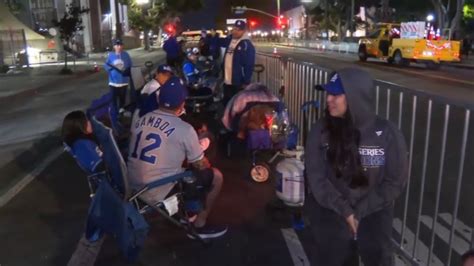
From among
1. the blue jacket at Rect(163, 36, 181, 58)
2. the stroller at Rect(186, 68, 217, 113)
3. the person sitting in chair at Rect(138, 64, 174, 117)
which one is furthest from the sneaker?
the blue jacket at Rect(163, 36, 181, 58)

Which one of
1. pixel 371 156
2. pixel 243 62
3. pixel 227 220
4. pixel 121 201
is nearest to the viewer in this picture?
pixel 371 156

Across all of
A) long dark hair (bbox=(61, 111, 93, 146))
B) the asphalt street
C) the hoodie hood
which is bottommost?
the asphalt street

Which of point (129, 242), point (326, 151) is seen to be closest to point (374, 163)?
point (326, 151)

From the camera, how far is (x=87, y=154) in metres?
4.71

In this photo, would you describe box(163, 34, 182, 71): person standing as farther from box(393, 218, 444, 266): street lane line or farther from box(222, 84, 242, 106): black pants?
box(393, 218, 444, 266): street lane line

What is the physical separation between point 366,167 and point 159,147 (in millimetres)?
1943

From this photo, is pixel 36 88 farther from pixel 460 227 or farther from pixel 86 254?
pixel 460 227

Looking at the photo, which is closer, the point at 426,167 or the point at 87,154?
the point at 87,154

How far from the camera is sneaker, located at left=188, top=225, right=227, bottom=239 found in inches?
203

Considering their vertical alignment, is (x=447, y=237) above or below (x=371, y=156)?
below

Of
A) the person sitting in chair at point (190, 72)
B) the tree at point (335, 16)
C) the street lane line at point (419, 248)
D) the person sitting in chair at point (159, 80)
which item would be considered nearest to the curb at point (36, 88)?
the person sitting in chair at point (190, 72)

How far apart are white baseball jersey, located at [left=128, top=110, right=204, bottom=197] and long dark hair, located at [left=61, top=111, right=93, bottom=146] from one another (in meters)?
0.65

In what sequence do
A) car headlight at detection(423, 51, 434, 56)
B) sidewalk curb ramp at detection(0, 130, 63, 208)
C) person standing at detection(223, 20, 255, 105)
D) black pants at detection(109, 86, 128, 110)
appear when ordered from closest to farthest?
sidewalk curb ramp at detection(0, 130, 63, 208) → person standing at detection(223, 20, 255, 105) → black pants at detection(109, 86, 128, 110) → car headlight at detection(423, 51, 434, 56)

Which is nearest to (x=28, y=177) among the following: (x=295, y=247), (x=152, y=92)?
(x=152, y=92)
